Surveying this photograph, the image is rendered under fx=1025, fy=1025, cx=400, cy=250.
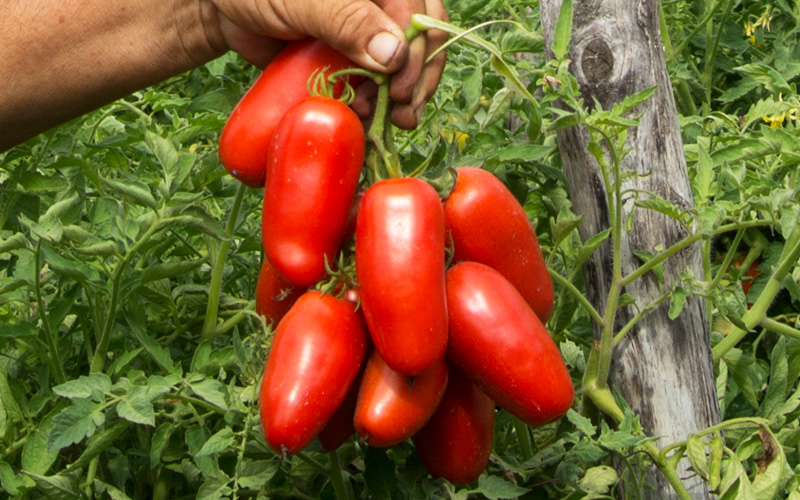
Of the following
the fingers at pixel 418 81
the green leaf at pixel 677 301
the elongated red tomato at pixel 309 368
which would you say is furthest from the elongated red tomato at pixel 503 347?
the green leaf at pixel 677 301

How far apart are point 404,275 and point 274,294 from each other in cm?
23

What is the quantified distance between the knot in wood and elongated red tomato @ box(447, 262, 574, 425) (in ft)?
1.75

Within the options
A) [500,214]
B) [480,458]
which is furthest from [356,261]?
[480,458]

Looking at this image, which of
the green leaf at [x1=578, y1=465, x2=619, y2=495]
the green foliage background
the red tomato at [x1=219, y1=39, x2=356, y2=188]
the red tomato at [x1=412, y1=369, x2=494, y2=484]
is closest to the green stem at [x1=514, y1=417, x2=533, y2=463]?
the green foliage background

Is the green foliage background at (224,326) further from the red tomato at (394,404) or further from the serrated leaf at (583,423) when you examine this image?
the red tomato at (394,404)

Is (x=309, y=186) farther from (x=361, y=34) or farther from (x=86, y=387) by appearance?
(x=86, y=387)

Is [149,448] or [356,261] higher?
[356,261]

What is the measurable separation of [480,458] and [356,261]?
0.28 m

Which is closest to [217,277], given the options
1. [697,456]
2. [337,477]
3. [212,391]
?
[212,391]

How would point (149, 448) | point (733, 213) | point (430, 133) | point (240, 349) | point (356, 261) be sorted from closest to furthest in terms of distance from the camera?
point (356, 261) → point (240, 349) → point (733, 213) → point (149, 448) → point (430, 133)

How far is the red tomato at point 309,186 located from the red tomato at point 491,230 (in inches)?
5.0

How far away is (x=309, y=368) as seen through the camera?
1.06 m

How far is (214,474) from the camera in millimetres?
1389

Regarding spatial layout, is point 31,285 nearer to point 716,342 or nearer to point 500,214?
point 500,214
